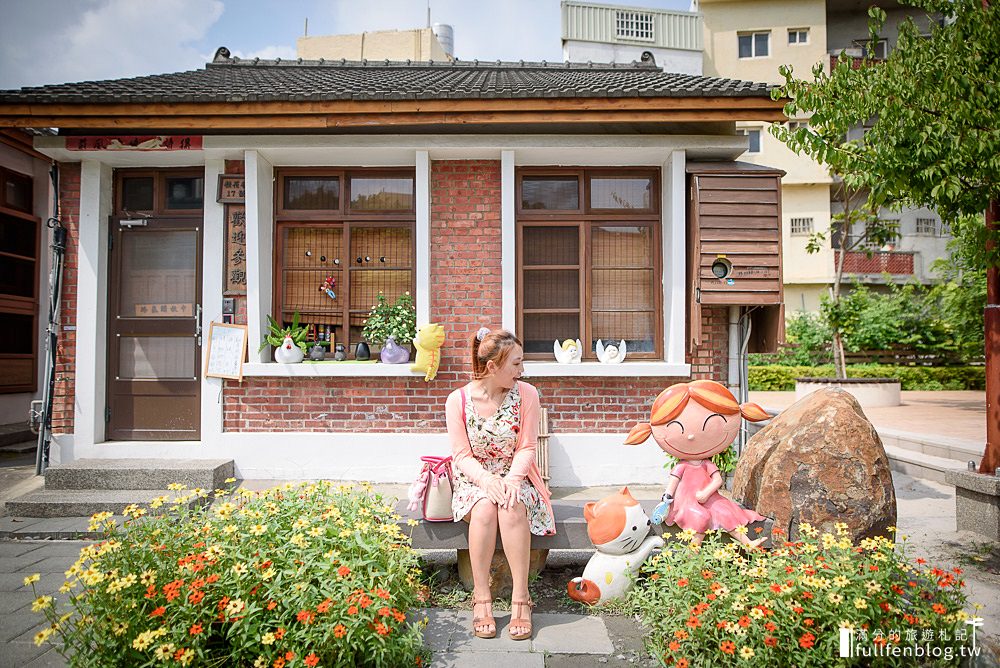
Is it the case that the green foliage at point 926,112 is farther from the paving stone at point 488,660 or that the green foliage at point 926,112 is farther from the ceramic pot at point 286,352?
the ceramic pot at point 286,352

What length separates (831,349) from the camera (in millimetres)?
19594

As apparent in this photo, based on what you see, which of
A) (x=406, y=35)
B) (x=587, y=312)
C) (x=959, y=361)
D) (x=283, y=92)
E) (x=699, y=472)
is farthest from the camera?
(x=959, y=361)

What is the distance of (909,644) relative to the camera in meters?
2.51

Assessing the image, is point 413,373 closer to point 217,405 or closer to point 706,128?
point 217,405

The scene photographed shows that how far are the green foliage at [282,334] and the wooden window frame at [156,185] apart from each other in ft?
4.84

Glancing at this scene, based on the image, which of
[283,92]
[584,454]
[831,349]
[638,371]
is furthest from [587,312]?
[831,349]

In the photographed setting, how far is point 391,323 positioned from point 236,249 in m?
1.73

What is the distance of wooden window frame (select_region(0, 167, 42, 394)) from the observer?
9.20m

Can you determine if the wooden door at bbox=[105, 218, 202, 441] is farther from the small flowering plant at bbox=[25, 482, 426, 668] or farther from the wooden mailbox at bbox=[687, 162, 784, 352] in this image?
the wooden mailbox at bbox=[687, 162, 784, 352]

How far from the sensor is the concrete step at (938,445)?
7409 mm

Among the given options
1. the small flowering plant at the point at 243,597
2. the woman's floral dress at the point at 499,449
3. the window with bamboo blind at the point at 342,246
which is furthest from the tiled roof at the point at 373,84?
the small flowering plant at the point at 243,597

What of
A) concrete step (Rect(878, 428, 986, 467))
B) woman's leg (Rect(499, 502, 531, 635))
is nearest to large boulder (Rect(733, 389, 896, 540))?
woman's leg (Rect(499, 502, 531, 635))

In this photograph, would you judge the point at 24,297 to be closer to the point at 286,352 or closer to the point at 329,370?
the point at 286,352

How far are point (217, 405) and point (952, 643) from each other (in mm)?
5949
